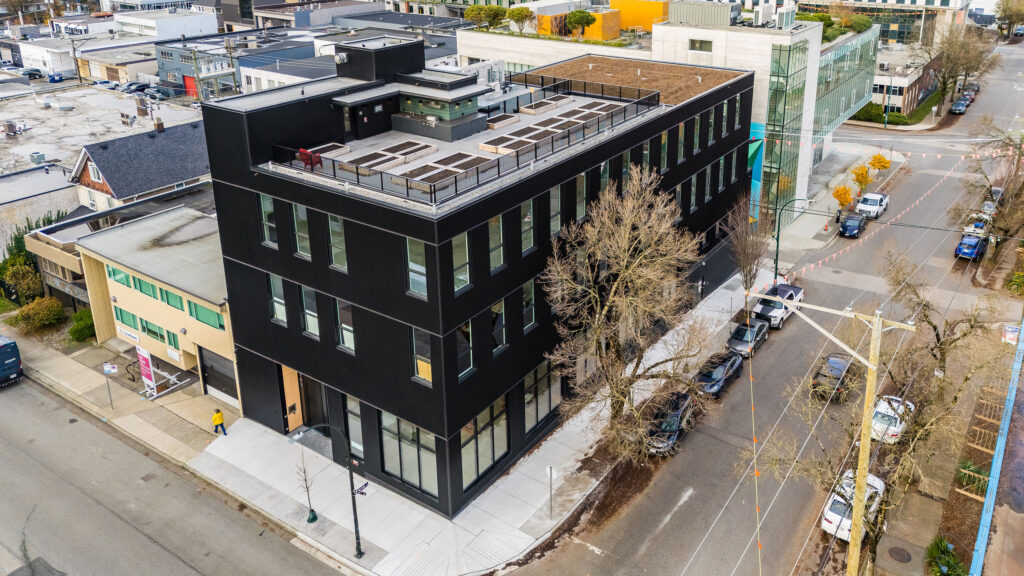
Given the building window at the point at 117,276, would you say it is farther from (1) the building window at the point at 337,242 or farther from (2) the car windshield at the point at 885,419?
(2) the car windshield at the point at 885,419

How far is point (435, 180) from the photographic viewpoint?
1176 inches

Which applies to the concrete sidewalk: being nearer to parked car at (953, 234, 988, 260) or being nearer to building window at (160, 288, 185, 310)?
building window at (160, 288, 185, 310)

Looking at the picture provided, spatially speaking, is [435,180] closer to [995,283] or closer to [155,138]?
[155,138]

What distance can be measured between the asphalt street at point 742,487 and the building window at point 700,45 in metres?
14.6

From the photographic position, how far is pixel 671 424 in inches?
1407

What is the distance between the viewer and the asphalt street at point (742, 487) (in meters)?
29.6

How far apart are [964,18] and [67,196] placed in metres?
105

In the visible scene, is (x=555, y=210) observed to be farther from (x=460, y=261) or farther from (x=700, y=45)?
(x=700, y=45)

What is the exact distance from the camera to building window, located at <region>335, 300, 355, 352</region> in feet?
103

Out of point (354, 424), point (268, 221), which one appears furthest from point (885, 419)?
point (268, 221)

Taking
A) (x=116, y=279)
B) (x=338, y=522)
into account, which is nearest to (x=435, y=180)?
(x=338, y=522)

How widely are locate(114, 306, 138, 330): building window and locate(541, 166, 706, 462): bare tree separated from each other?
21.5 meters

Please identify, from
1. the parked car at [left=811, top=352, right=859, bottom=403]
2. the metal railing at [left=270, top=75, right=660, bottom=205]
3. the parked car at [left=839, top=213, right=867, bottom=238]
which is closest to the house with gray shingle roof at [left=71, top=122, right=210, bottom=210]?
the metal railing at [left=270, top=75, right=660, bottom=205]

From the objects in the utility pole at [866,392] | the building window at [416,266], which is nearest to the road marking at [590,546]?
the utility pole at [866,392]
